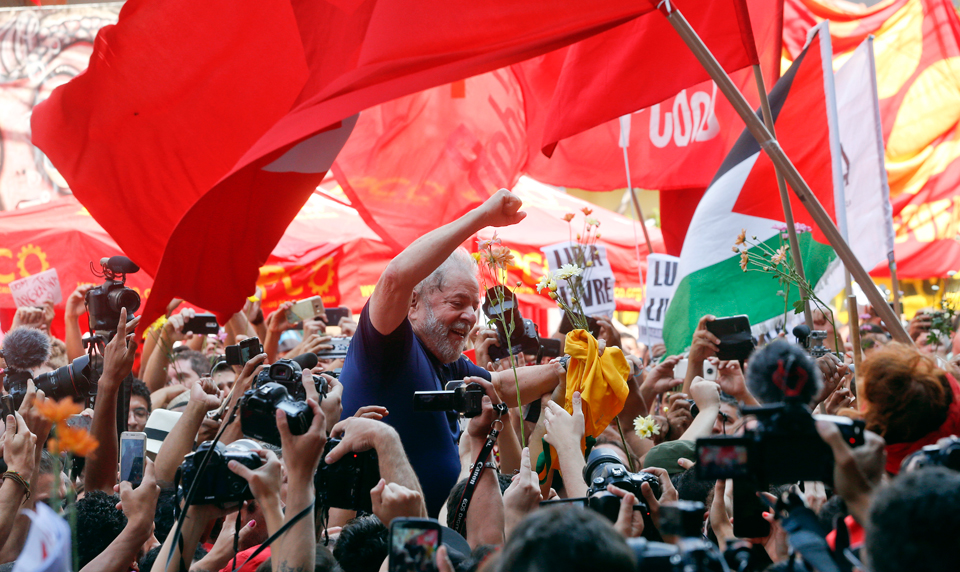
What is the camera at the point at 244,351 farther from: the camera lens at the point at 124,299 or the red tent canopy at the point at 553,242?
the red tent canopy at the point at 553,242

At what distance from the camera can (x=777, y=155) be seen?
9.86 ft

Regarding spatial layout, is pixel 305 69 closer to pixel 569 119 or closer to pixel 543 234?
pixel 569 119

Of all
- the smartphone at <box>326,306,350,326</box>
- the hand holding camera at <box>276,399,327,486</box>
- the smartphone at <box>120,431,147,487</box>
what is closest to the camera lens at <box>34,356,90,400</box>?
the smartphone at <box>120,431,147,487</box>

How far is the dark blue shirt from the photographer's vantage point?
2.84m

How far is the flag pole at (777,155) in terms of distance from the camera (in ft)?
9.59

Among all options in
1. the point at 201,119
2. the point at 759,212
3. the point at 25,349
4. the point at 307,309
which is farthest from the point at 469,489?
the point at 307,309

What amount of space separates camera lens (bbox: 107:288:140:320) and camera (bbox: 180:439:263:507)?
2119 mm

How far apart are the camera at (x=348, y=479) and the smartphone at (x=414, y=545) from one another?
0.84 m

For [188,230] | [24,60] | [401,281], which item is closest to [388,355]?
[401,281]

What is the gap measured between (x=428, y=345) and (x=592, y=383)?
24.9 inches

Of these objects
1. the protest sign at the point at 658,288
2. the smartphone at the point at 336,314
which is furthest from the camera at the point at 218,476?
the smartphone at the point at 336,314

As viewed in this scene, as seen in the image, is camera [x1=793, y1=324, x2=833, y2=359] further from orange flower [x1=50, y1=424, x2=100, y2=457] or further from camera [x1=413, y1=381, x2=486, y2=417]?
orange flower [x1=50, y1=424, x2=100, y2=457]

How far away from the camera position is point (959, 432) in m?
1.96

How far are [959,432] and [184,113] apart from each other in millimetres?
3597
